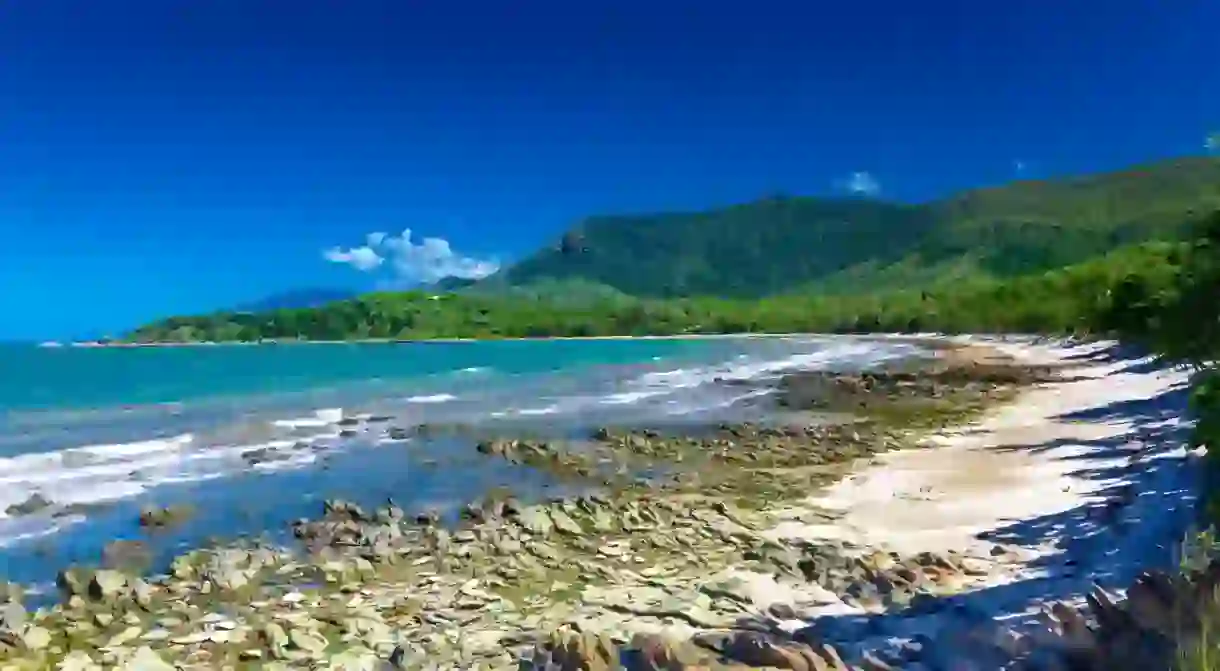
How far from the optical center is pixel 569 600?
10547 mm

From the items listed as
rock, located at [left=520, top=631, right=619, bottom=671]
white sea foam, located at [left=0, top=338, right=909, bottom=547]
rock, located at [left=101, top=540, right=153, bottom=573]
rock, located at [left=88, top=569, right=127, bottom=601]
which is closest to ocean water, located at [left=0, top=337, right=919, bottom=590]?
white sea foam, located at [left=0, top=338, right=909, bottom=547]

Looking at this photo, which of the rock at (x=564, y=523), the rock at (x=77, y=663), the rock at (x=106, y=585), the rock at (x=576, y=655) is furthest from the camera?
the rock at (x=564, y=523)

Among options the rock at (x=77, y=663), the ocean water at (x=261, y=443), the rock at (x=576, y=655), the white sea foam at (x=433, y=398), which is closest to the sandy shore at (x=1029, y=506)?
the rock at (x=576, y=655)

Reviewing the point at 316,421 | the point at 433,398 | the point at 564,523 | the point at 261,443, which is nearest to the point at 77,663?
the point at 564,523

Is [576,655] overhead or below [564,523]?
overhead

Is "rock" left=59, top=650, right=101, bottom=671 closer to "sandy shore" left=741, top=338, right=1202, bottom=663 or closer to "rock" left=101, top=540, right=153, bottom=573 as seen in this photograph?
"rock" left=101, top=540, right=153, bottom=573

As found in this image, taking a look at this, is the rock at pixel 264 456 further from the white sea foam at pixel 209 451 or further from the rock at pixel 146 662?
the rock at pixel 146 662

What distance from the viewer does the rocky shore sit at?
25.3 feet

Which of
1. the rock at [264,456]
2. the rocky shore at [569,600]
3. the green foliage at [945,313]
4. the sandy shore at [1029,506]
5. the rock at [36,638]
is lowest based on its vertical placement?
the sandy shore at [1029,506]

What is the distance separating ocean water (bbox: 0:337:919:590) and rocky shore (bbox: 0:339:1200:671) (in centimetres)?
141

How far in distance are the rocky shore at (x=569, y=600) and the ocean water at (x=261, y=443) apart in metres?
1.41

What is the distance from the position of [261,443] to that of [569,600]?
17.9m

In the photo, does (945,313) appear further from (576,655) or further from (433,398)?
(576,655)

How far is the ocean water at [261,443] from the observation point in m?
15.4
